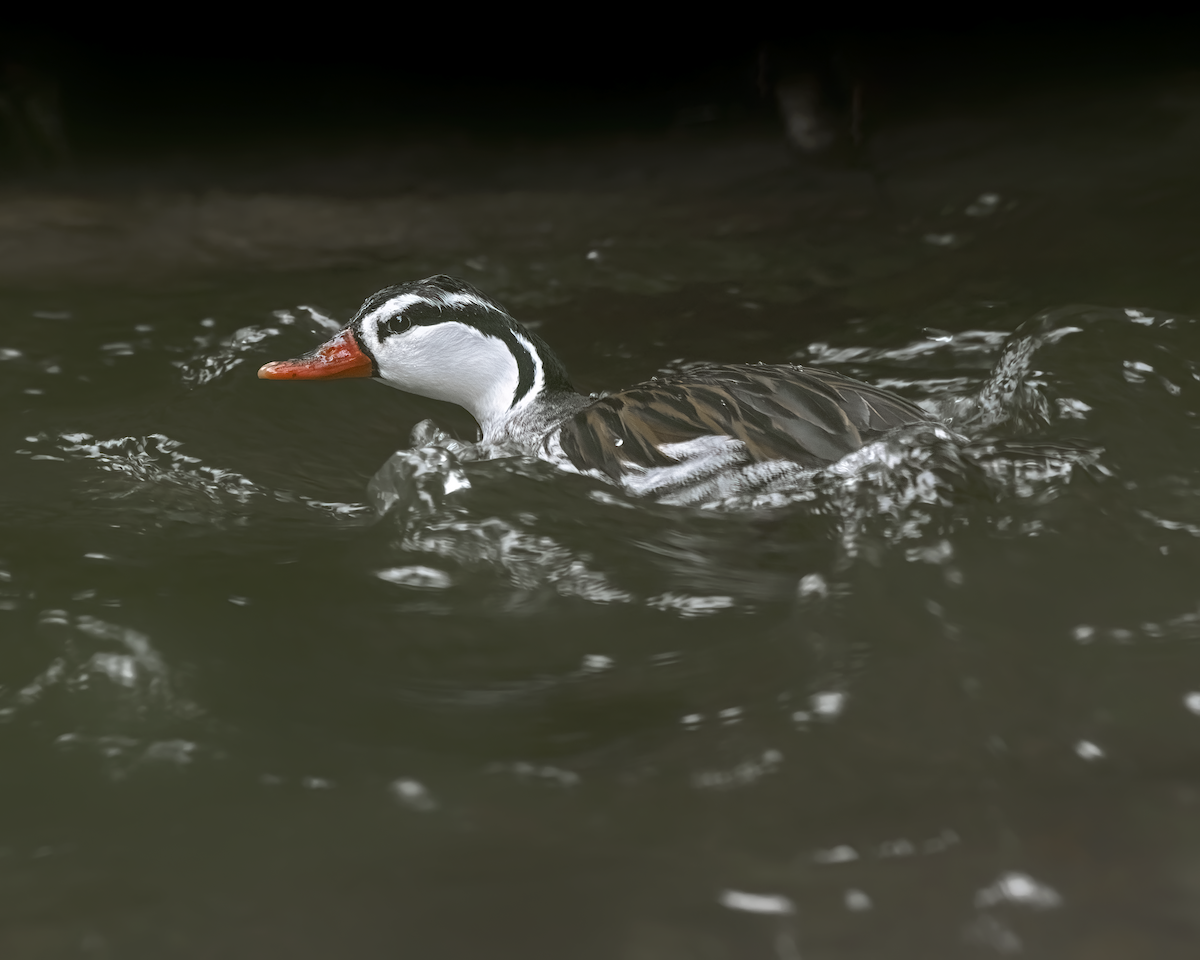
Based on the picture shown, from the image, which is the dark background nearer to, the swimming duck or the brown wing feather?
the swimming duck

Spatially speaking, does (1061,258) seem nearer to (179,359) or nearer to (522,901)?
(179,359)

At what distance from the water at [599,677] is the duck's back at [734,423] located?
91 mm

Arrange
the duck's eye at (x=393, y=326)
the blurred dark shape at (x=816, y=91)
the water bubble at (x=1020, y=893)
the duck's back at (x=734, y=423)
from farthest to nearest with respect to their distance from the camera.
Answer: the blurred dark shape at (x=816, y=91), the duck's eye at (x=393, y=326), the duck's back at (x=734, y=423), the water bubble at (x=1020, y=893)

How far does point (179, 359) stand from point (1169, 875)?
419 centimetres

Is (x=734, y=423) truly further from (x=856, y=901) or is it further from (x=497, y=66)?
(x=497, y=66)

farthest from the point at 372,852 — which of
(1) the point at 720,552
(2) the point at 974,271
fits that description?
(2) the point at 974,271

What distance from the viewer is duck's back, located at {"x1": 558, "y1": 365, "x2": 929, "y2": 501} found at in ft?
9.99

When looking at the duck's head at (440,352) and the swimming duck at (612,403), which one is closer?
the swimming duck at (612,403)

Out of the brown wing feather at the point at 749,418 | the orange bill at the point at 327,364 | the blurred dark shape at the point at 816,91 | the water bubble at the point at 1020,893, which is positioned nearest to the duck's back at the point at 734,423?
the brown wing feather at the point at 749,418

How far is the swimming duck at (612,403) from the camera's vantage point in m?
3.06

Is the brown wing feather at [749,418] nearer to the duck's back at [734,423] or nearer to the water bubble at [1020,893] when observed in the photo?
the duck's back at [734,423]

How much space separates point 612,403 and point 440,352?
764 mm

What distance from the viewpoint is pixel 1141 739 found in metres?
2.16

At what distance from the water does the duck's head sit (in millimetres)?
241
